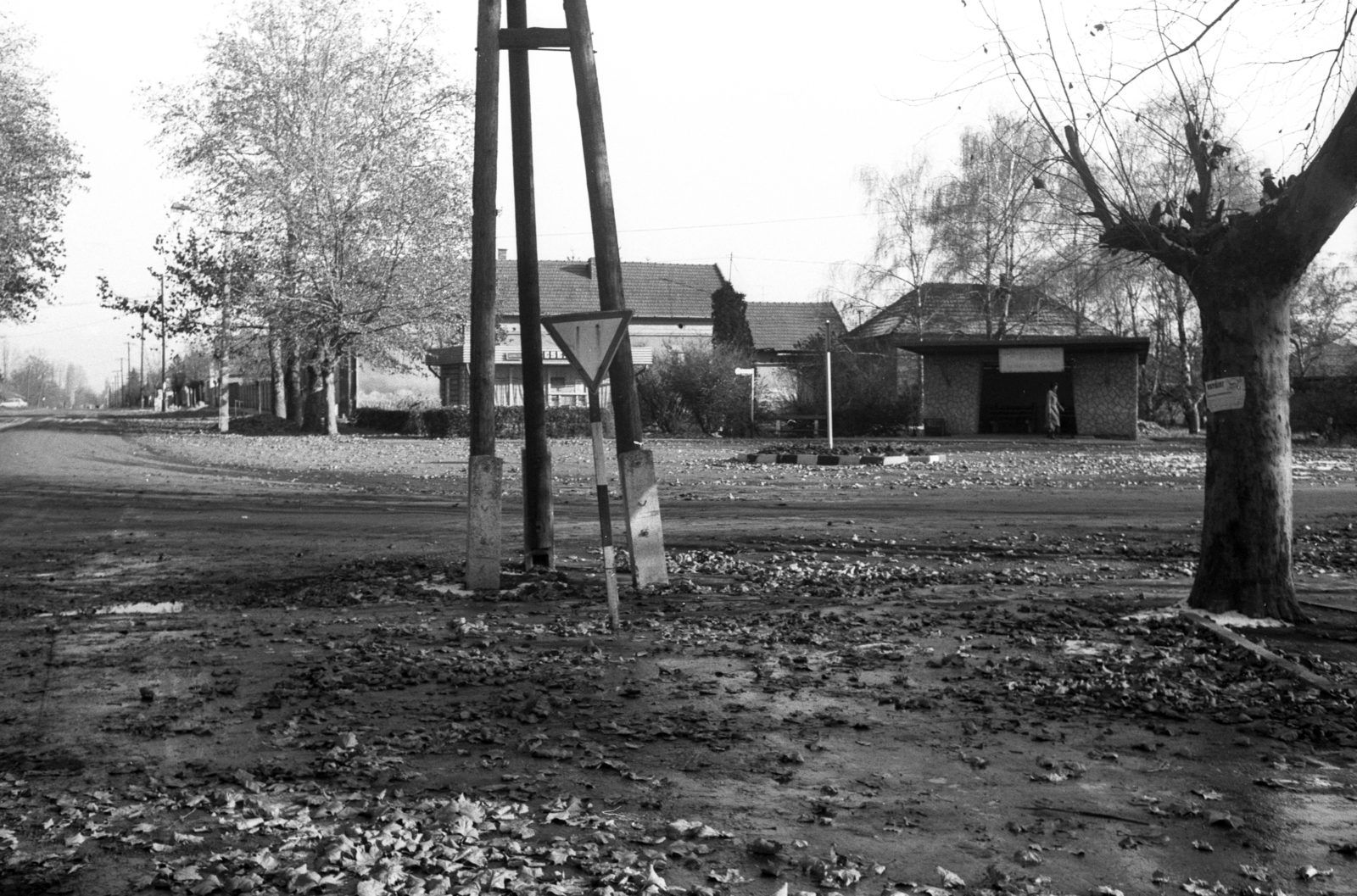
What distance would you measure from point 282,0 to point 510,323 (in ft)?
73.8

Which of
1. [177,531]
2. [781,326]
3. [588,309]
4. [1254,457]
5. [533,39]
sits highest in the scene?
[588,309]

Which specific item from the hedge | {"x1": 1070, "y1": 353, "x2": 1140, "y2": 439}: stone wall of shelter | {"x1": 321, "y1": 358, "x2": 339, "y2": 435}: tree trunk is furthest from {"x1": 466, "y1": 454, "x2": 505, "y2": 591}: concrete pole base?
{"x1": 1070, "y1": 353, "x2": 1140, "y2": 439}: stone wall of shelter

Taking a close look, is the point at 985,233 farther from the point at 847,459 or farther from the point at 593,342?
the point at 593,342

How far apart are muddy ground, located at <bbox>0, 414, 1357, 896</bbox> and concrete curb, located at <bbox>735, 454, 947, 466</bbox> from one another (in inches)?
520

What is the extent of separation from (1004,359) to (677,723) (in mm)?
38368

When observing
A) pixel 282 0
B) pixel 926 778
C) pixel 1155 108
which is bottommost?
pixel 926 778

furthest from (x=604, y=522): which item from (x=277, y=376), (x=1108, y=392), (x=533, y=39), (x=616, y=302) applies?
(x=277, y=376)

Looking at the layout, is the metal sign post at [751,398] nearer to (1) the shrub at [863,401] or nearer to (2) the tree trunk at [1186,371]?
(1) the shrub at [863,401]

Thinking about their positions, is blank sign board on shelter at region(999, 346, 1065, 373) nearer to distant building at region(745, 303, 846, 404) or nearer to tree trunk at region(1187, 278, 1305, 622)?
distant building at region(745, 303, 846, 404)

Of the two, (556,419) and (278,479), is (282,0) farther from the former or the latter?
(278,479)

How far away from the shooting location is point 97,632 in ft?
28.6

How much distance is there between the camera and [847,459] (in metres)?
27.5

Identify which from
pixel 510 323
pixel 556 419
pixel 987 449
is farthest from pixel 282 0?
pixel 987 449

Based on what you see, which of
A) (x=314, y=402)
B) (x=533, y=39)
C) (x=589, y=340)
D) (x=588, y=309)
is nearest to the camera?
(x=589, y=340)
